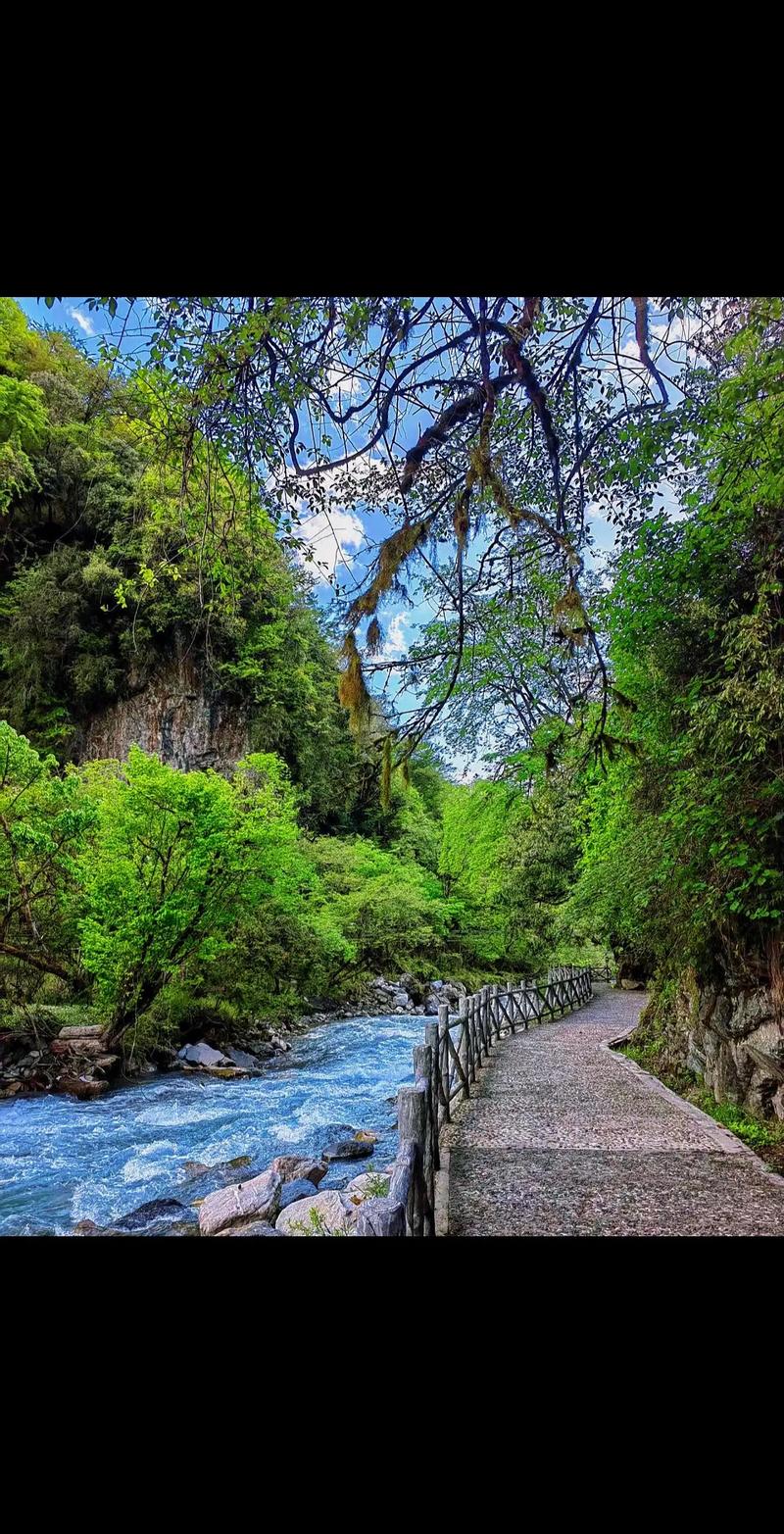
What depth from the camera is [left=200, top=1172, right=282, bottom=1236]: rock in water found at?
12.7 feet

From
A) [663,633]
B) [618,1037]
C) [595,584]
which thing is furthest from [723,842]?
[618,1037]

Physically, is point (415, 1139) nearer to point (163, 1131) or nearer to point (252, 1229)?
point (252, 1229)

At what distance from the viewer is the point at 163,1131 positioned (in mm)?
5750

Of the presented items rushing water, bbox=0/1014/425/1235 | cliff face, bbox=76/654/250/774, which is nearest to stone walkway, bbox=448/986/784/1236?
rushing water, bbox=0/1014/425/1235

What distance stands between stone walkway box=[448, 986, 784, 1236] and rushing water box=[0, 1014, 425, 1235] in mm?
1275

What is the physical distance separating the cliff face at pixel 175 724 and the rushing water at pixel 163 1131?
303 inches

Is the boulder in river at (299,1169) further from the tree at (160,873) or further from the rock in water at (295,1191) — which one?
the tree at (160,873)

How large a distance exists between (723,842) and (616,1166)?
1976mm

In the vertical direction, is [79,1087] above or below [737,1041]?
below

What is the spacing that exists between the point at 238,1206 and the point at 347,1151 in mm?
1439

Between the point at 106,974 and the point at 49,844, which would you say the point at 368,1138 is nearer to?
the point at 106,974

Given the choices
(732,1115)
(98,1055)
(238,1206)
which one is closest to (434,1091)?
(238,1206)

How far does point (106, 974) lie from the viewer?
7.38 meters

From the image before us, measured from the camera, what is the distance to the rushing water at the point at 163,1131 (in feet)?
14.9
